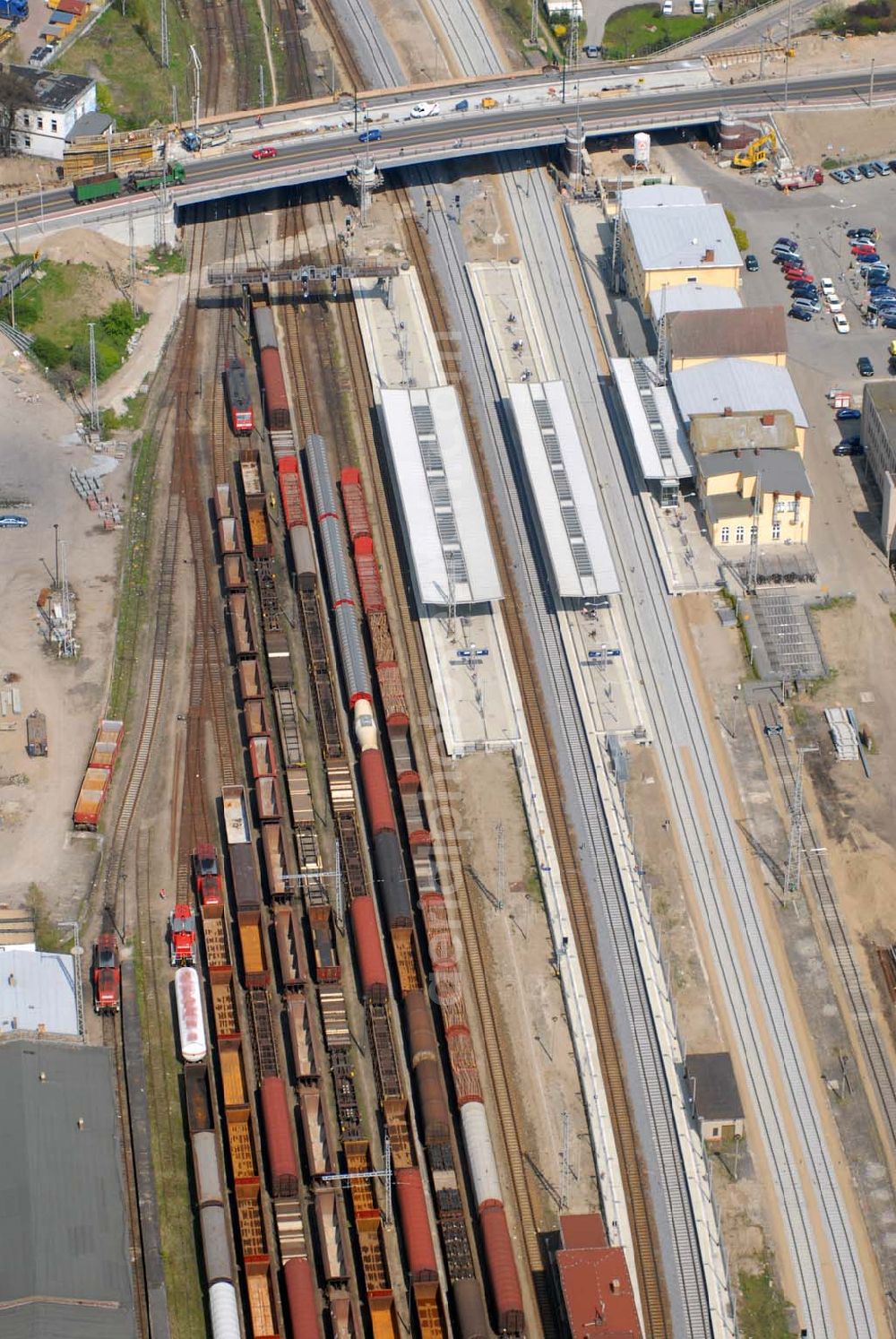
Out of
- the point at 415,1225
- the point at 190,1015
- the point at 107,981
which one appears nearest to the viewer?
the point at 415,1225

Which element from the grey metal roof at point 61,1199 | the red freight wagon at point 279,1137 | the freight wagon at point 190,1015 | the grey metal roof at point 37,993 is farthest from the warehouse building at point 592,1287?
the grey metal roof at point 37,993

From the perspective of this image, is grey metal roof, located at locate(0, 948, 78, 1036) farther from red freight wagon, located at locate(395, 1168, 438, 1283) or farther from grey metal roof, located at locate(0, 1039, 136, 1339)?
red freight wagon, located at locate(395, 1168, 438, 1283)

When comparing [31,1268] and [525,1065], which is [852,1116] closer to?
[525,1065]

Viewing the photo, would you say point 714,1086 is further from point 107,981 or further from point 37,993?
point 37,993

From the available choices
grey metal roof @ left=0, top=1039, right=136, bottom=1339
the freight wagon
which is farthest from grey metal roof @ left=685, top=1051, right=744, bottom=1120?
grey metal roof @ left=0, top=1039, right=136, bottom=1339

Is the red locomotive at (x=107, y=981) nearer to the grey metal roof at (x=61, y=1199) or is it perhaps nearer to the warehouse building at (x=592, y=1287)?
the grey metal roof at (x=61, y=1199)

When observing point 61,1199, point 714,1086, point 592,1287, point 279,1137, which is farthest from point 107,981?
point 714,1086

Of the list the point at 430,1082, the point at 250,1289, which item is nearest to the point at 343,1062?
the point at 430,1082
